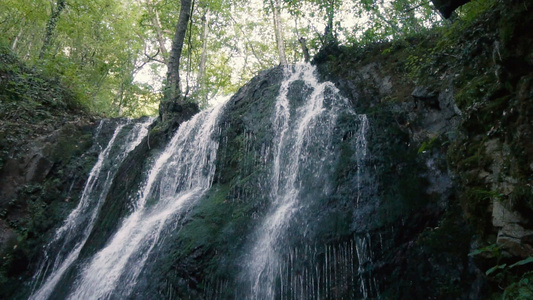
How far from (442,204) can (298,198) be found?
7.03 feet

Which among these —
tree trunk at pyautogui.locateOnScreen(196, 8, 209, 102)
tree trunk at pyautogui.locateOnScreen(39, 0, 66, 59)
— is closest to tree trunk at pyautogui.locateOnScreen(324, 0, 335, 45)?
tree trunk at pyautogui.locateOnScreen(196, 8, 209, 102)

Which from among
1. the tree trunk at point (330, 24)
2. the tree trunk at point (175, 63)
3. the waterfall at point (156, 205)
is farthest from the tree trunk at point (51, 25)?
the tree trunk at point (330, 24)

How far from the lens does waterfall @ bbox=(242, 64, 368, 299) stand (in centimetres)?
492

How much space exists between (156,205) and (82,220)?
3028mm

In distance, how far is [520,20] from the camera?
340cm

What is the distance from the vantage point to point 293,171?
642cm

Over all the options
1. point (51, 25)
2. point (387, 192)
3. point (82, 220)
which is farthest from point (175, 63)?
point (387, 192)

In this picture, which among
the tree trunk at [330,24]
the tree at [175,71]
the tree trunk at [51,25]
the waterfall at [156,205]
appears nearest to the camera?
the waterfall at [156,205]

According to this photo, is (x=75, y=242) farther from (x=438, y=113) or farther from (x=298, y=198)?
(x=438, y=113)

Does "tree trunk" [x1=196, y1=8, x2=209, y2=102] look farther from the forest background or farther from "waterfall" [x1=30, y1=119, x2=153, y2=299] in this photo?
"waterfall" [x1=30, y1=119, x2=153, y2=299]

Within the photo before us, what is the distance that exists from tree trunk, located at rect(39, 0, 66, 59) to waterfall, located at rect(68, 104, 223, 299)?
6.54 m

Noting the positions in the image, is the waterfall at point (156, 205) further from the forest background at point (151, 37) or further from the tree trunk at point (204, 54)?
the tree trunk at point (204, 54)

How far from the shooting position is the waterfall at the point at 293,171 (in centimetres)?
492

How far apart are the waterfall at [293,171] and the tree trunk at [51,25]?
9280 millimetres
